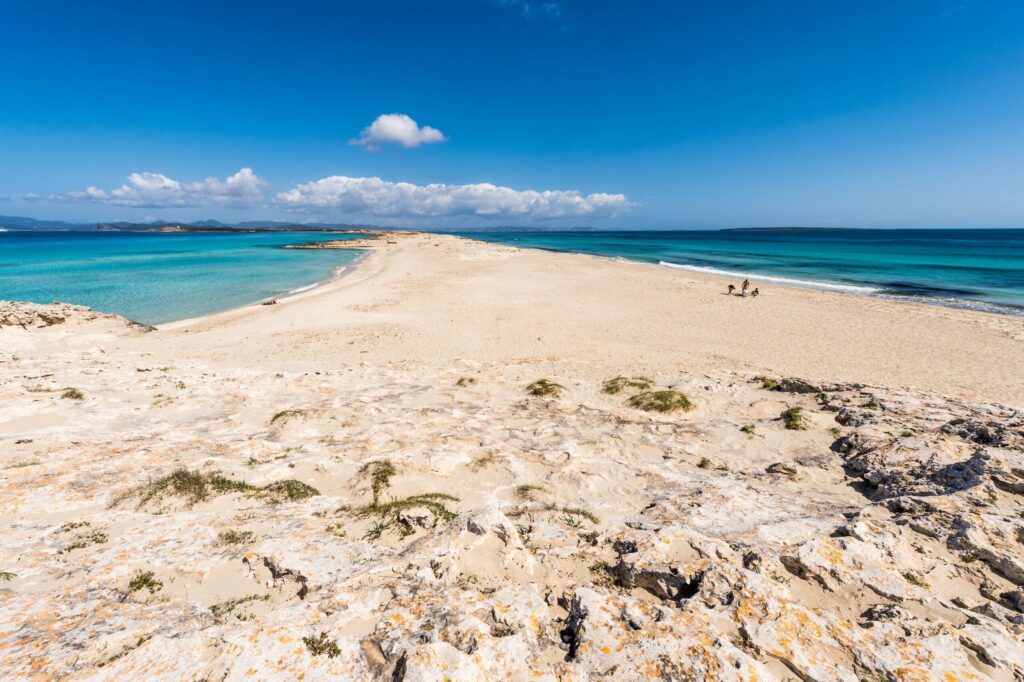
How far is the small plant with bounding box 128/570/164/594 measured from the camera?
13.5 ft

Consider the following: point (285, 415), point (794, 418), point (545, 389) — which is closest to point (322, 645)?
point (285, 415)

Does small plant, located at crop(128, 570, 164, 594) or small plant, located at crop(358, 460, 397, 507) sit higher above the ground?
small plant, located at crop(128, 570, 164, 594)

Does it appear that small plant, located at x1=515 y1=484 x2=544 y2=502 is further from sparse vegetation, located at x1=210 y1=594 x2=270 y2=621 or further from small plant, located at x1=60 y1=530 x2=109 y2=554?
small plant, located at x1=60 y1=530 x2=109 y2=554

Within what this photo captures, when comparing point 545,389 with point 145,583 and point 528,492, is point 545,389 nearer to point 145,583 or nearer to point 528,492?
point 528,492

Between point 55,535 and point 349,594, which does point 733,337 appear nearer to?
point 349,594

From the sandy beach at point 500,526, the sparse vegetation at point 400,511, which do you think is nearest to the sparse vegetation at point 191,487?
the sandy beach at point 500,526

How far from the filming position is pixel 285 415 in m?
8.73

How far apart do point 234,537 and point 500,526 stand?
10.1ft

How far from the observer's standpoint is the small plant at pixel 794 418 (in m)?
8.21

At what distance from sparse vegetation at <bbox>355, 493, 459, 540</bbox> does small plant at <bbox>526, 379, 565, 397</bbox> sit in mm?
4724

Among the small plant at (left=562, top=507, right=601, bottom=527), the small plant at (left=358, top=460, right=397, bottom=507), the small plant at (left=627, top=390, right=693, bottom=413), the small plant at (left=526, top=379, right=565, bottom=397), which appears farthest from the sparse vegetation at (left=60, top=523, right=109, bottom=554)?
the small plant at (left=627, top=390, right=693, bottom=413)

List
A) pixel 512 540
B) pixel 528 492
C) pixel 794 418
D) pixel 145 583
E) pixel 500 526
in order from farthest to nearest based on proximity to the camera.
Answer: pixel 794 418, pixel 528 492, pixel 500 526, pixel 512 540, pixel 145 583

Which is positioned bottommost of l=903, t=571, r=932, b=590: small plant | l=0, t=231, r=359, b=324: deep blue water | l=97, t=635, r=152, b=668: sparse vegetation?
l=0, t=231, r=359, b=324: deep blue water

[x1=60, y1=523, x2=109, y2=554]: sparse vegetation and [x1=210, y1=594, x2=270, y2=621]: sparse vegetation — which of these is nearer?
[x1=210, y1=594, x2=270, y2=621]: sparse vegetation
